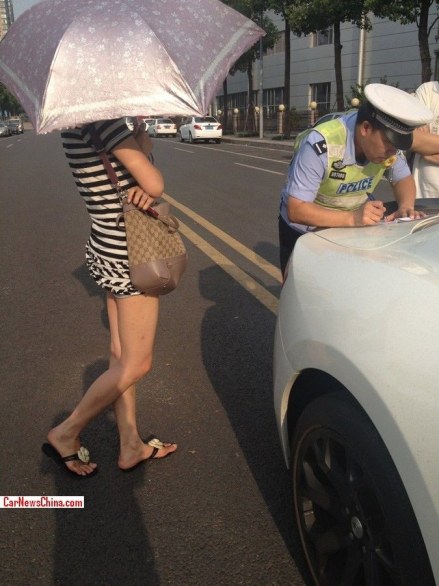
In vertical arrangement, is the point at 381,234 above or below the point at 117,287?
above

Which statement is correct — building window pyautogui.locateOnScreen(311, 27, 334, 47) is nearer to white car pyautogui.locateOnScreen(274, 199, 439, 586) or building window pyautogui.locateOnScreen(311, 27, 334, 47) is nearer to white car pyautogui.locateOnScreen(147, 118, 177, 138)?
white car pyautogui.locateOnScreen(147, 118, 177, 138)

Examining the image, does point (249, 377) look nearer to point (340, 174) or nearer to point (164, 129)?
point (340, 174)

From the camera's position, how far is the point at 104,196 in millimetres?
2264

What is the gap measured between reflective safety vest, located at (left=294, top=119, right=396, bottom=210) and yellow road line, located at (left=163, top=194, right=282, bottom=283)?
251cm

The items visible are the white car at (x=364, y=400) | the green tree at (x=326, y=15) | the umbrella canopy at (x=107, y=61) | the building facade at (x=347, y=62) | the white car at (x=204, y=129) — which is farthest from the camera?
the white car at (x=204, y=129)

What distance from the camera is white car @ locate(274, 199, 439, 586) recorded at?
139 centimetres

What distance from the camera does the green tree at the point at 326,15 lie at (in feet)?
73.6

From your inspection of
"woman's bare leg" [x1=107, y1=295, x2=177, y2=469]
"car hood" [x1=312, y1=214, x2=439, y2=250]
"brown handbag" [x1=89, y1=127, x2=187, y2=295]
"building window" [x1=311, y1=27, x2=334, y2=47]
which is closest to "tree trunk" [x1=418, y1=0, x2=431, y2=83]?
"car hood" [x1=312, y1=214, x2=439, y2=250]

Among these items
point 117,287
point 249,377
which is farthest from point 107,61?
point 249,377

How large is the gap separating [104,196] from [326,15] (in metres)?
24.5

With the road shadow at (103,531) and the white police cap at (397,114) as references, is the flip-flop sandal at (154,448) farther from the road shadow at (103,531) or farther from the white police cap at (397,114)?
A: the white police cap at (397,114)

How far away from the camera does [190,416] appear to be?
318 centimetres

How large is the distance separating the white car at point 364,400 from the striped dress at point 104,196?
2.28 feet

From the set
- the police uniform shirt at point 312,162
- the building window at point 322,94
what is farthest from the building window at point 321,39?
the police uniform shirt at point 312,162
